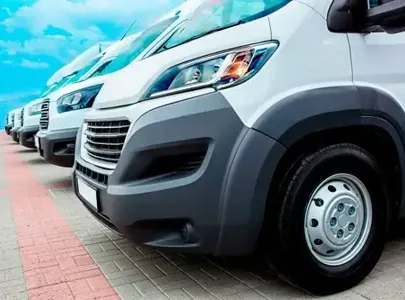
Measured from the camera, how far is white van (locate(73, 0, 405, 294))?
2170 mm

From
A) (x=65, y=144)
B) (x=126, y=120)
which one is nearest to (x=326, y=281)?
(x=126, y=120)

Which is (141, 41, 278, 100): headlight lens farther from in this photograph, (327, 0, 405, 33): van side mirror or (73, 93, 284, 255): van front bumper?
(327, 0, 405, 33): van side mirror

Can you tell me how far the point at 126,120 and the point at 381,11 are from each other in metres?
1.33

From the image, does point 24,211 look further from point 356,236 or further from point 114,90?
point 356,236

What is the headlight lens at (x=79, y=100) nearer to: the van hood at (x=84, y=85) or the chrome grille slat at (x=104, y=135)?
the van hood at (x=84, y=85)

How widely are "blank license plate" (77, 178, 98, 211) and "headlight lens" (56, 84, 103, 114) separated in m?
2.77

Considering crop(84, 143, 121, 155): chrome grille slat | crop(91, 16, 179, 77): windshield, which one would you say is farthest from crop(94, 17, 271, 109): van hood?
crop(91, 16, 179, 77): windshield

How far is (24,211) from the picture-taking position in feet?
15.6

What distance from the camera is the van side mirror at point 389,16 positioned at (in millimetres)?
2090

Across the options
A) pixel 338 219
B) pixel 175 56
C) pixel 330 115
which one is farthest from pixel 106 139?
pixel 338 219

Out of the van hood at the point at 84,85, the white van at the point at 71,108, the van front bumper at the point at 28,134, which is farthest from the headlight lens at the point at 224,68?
the van front bumper at the point at 28,134

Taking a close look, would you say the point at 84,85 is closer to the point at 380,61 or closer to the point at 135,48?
the point at 135,48

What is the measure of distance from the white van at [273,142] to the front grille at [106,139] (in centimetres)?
1

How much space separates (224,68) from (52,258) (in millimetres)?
1858
